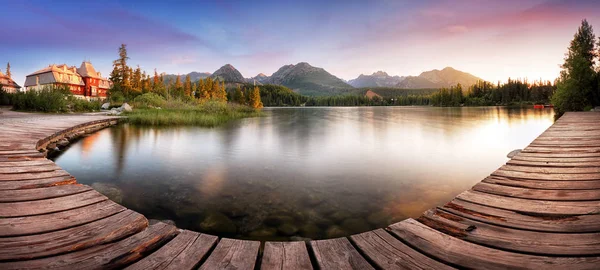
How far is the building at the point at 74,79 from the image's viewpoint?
6962 cm

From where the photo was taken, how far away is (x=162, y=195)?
722cm

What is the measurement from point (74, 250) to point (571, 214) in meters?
4.89

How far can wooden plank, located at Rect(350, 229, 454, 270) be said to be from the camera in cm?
204

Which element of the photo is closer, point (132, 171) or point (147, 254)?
point (147, 254)

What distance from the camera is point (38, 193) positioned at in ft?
12.4

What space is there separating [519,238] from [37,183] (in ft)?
21.3

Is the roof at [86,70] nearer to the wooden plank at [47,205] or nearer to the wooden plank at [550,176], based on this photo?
the wooden plank at [47,205]

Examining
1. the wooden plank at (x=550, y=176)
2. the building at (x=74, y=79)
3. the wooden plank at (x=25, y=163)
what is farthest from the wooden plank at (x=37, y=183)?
the building at (x=74, y=79)

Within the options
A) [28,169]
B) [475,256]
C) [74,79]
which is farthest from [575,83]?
[74,79]

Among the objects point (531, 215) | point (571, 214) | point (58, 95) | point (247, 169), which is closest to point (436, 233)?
point (531, 215)

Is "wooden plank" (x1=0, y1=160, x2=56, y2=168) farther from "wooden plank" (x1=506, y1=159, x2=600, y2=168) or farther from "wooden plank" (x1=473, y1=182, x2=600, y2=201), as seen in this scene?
"wooden plank" (x1=506, y1=159, x2=600, y2=168)

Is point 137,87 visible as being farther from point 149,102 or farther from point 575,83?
point 575,83

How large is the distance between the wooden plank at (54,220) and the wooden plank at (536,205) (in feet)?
15.2

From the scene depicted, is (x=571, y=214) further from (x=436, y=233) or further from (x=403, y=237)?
(x=403, y=237)
